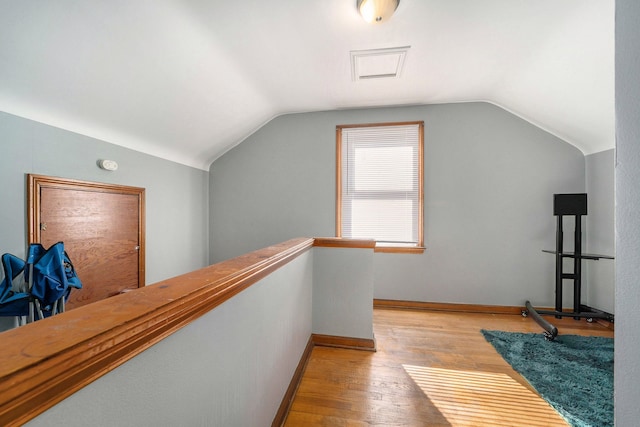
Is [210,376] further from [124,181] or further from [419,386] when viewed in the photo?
[124,181]

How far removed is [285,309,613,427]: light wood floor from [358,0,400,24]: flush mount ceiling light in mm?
2606

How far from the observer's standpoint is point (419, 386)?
5.97 feet

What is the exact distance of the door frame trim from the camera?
1.84 metres

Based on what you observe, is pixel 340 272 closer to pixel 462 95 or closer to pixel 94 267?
pixel 94 267

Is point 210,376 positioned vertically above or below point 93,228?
below

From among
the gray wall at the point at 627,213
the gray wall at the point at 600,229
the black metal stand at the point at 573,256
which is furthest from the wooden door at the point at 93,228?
the gray wall at the point at 600,229

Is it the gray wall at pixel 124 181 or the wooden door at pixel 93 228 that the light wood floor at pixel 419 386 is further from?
the gray wall at pixel 124 181

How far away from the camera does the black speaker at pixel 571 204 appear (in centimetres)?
270

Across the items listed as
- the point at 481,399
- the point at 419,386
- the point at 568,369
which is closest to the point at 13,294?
the point at 419,386

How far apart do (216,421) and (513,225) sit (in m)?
3.61

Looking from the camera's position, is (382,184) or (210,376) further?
(382,184)

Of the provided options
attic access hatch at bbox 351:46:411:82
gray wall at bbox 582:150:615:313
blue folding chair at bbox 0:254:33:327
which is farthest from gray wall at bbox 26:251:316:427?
gray wall at bbox 582:150:615:313

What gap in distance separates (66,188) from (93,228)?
1.36 feet

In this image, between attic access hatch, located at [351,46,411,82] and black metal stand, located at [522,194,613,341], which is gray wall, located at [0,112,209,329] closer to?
attic access hatch, located at [351,46,411,82]
